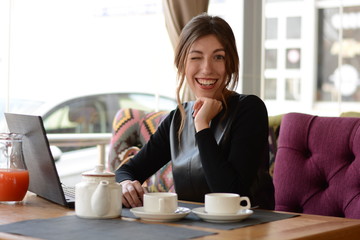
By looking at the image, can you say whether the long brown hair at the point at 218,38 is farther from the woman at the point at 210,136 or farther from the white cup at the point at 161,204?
the white cup at the point at 161,204

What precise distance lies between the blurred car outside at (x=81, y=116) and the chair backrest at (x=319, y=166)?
1.96 m

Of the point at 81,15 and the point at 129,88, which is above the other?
the point at 81,15

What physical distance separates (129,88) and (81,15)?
769 millimetres

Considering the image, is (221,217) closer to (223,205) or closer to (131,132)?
(223,205)

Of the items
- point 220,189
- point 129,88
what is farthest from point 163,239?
point 129,88

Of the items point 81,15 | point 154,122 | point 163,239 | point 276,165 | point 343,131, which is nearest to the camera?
point 163,239

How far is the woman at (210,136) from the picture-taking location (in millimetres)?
2066

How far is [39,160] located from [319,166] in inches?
41.3

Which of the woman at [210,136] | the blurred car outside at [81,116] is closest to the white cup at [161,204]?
the woman at [210,136]

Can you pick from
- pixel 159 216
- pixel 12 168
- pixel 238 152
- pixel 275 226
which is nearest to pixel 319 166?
pixel 238 152

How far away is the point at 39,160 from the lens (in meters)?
2.00

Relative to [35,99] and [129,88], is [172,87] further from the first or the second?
[35,99]

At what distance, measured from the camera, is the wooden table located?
1.49 metres

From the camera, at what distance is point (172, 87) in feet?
17.0
